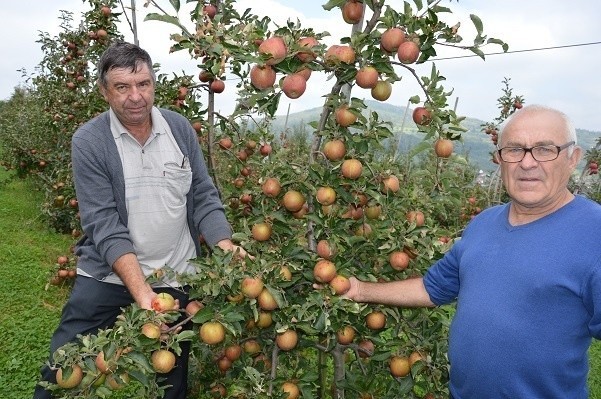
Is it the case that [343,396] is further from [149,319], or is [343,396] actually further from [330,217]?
[149,319]

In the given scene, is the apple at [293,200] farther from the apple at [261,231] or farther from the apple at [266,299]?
the apple at [266,299]

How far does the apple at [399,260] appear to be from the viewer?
84.1 inches

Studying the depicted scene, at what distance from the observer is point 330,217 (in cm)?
217

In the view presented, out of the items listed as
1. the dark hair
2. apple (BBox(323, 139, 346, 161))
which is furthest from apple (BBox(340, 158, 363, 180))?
the dark hair

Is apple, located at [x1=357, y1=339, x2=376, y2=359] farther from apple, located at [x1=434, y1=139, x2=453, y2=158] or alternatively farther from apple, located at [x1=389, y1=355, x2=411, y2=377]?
apple, located at [x1=434, y1=139, x2=453, y2=158]

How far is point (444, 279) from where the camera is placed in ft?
6.84

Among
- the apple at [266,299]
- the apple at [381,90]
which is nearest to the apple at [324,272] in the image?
the apple at [266,299]

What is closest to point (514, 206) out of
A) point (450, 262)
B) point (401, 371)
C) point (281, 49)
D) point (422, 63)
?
point (450, 262)

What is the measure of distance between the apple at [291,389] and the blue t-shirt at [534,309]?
2.07 feet

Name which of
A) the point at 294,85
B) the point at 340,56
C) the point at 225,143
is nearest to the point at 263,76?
the point at 294,85

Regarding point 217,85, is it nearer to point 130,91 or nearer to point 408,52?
point 130,91

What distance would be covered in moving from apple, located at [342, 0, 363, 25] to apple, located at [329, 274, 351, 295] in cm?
97

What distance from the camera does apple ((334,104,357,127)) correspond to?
6.78 feet

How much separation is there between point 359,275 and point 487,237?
0.55 metres
